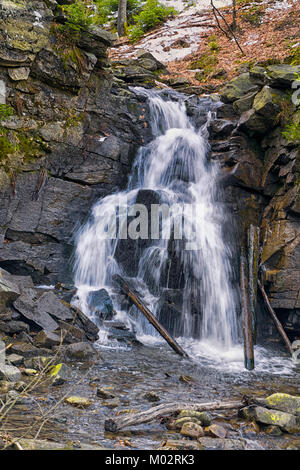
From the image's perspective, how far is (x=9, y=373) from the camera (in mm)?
4973

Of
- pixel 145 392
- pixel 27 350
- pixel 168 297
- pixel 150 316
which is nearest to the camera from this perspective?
pixel 145 392

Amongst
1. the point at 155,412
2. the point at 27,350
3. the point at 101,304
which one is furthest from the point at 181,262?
the point at 155,412

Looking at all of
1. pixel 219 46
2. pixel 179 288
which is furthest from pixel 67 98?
pixel 219 46

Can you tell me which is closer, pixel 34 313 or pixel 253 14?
pixel 34 313

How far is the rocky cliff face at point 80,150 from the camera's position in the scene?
946cm

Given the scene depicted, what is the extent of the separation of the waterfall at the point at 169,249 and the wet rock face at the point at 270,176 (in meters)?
0.66

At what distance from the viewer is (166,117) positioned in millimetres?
13242

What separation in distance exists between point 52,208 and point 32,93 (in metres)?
3.09

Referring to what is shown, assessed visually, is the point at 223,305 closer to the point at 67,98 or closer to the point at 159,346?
the point at 159,346

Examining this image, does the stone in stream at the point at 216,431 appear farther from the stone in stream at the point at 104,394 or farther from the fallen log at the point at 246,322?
the fallen log at the point at 246,322

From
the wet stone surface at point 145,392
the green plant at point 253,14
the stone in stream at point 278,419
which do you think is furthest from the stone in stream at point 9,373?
the green plant at point 253,14

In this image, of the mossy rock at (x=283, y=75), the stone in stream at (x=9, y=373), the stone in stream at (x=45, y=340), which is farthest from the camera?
the mossy rock at (x=283, y=75)

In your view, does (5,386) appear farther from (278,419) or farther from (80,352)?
(278,419)

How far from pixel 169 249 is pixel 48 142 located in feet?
14.2
